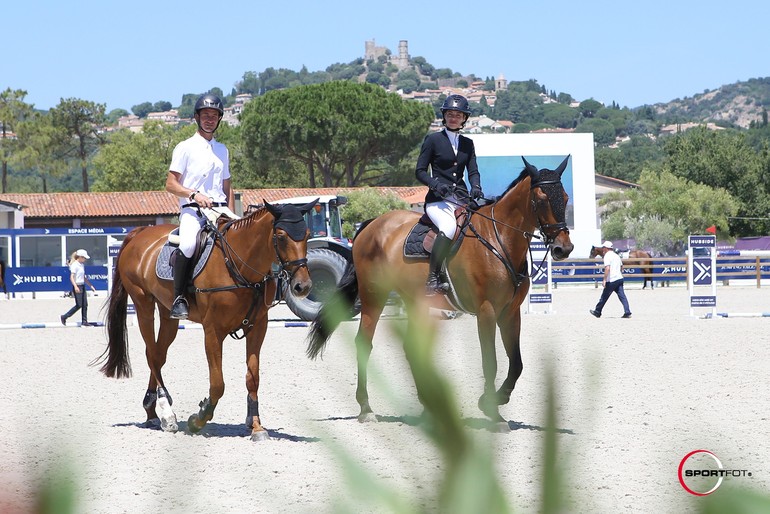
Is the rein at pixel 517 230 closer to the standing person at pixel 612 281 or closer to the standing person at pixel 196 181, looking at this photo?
the standing person at pixel 196 181

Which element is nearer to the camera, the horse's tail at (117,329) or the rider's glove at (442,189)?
the rider's glove at (442,189)

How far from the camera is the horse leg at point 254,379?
8695 millimetres

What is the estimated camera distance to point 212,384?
349 inches

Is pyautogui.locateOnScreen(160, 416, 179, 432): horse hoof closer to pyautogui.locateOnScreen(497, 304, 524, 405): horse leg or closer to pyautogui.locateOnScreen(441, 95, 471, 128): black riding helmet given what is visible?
pyautogui.locateOnScreen(497, 304, 524, 405): horse leg

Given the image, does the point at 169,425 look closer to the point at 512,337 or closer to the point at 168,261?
the point at 168,261

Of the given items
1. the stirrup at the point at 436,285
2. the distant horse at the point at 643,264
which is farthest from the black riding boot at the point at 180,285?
the distant horse at the point at 643,264

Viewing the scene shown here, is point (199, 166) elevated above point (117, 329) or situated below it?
above

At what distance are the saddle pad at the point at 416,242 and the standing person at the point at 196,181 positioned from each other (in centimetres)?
164

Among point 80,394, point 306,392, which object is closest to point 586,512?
point 306,392

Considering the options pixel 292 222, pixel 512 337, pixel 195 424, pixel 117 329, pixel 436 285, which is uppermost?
pixel 292 222

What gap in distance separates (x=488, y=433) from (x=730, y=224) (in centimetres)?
8141

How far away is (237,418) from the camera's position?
33.3 ft

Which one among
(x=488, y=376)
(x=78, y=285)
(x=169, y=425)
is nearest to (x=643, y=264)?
(x=78, y=285)

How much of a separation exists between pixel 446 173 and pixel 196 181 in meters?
2.40
